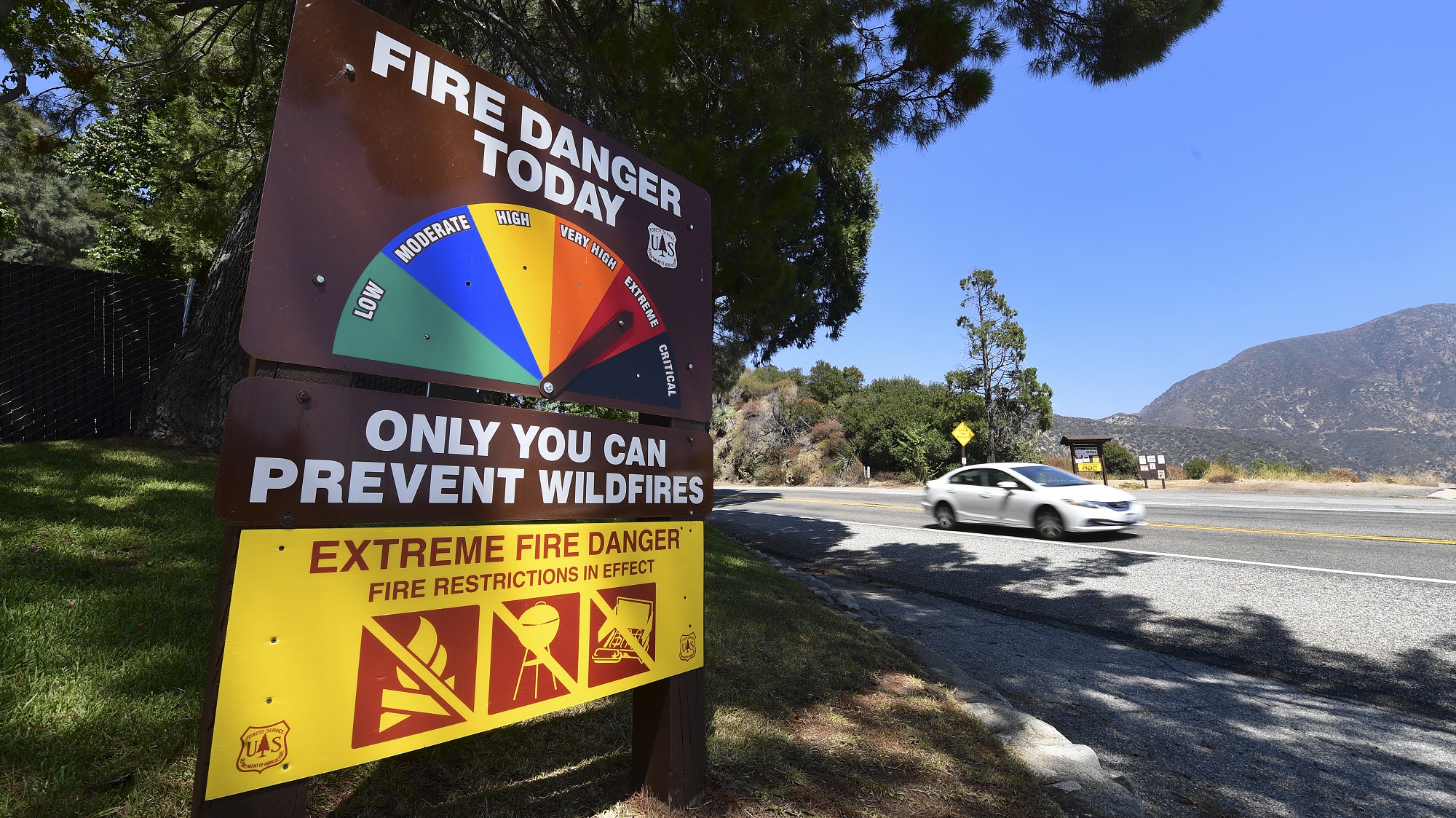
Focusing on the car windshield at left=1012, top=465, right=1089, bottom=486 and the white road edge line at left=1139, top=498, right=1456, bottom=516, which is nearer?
the car windshield at left=1012, top=465, right=1089, bottom=486

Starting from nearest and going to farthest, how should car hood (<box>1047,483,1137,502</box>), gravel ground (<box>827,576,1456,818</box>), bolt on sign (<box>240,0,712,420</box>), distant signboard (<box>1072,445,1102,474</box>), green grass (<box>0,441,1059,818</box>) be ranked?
bolt on sign (<box>240,0,712,420</box>) → green grass (<box>0,441,1059,818</box>) → gravel ground (<box>827,576,1456,818</box>) → car hood (<box>1047,483,1137,502</box>) → distant signboard (<box>1072,445,1102,474</box>)

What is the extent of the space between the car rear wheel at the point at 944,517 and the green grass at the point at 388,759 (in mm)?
9207

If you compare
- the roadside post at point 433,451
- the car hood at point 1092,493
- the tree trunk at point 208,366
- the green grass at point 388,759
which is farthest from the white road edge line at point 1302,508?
the tree trunk at point 208,366

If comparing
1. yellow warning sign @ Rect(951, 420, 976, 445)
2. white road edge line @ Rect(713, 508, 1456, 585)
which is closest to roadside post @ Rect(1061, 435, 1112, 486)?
yellow warning sign @ Rect(951, 420, 976, 445)

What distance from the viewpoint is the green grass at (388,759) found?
207 centimetres

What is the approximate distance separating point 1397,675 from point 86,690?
819cm

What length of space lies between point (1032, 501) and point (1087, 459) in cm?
1620

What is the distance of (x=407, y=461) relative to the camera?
1.78 metres

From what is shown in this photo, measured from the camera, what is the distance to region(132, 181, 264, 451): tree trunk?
6.31m

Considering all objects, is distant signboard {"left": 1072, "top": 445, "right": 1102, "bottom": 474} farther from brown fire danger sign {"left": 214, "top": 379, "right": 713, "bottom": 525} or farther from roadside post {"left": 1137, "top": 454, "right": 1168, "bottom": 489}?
brown fire danger sign {"left": 214, "top": 379, "right": 713, "bottom": 525}

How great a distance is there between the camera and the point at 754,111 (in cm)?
622

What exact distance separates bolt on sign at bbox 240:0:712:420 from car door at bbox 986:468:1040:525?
35.3ft

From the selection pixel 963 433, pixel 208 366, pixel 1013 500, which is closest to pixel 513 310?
pixel 208 366

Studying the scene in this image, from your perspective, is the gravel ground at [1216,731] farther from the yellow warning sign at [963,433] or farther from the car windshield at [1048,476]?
the yellow warning sign at [963,433]
